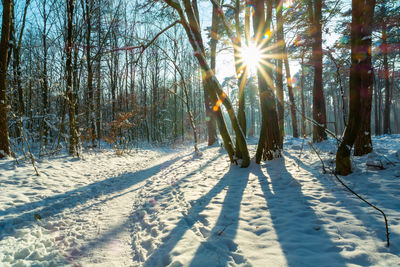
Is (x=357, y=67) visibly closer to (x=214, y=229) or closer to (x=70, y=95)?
(x=214, y=229)

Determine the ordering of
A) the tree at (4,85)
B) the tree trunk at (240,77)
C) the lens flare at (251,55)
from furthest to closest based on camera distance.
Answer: the tree trunk at (240,77) → the lens flare at (251,55) → the tree at (4,85)

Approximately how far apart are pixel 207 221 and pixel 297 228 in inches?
50.2

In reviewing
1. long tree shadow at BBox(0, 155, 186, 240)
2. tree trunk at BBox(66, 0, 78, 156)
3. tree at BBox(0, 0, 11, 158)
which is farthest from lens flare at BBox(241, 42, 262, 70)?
tree at BBox(0, 0, 11, 158)

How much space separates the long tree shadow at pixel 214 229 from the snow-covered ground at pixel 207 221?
0.6 inches

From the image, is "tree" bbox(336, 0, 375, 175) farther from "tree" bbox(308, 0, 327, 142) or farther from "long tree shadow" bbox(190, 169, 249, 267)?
"tree" bbox(308, 0, 327, 142)

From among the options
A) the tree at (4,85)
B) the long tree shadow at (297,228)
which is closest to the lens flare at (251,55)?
the long tree shadow at (297,228)

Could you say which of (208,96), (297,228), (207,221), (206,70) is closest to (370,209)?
(297,228)

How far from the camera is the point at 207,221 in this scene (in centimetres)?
289

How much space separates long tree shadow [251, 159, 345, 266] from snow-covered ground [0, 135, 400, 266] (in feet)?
0.03

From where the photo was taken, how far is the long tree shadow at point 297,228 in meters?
1.88

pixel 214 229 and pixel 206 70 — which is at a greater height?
pixel 206 70

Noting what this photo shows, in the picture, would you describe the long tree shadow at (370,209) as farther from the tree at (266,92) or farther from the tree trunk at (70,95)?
the tree trunk at (70,95)

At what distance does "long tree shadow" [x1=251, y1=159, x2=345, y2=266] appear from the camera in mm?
1881

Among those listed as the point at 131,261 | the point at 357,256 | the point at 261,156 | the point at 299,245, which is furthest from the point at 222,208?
the point at 261,156
